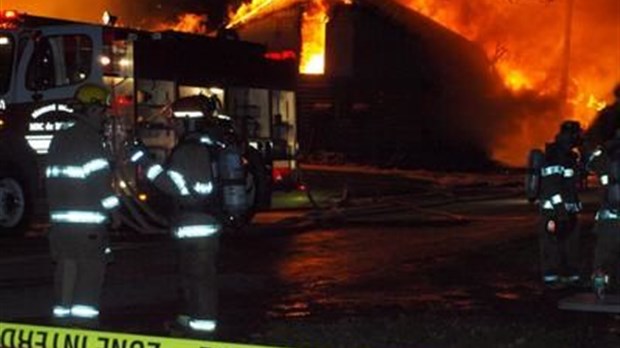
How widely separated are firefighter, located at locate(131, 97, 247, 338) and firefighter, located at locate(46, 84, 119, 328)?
1.27 feet

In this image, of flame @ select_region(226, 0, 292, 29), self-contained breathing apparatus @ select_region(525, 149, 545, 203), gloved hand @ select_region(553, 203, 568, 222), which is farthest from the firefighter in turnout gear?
flame @ select_region(226, 0, 292, 29)

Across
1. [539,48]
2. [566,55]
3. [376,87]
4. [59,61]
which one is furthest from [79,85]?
[539,48]

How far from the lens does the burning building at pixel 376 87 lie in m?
44.5

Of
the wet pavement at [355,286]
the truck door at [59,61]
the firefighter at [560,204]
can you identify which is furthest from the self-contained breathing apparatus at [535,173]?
the truck door at [59,61]

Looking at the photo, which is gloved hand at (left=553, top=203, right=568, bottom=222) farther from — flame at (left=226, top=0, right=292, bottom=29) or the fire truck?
flame at (left=226, top=0, right=292, bottom=29)

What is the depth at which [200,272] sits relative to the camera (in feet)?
25.3

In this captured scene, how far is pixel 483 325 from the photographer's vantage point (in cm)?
880

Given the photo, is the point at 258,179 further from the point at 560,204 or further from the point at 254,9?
the point at 254,9

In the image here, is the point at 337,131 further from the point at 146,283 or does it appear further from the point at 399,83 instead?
the point at 146,283

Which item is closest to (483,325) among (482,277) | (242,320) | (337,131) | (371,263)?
(242,320)

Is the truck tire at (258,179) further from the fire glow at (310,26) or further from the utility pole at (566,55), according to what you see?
the fire glow at (310,26)

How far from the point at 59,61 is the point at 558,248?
679 centimetres

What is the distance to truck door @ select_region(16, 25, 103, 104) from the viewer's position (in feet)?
47.5

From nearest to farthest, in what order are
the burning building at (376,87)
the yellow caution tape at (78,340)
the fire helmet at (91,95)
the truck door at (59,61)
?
1. the yellow caution tape at (78,340)
2. the fire helmet at (91,95)
3. the truck door at (59,61)
4. the burning building at (376,87)
